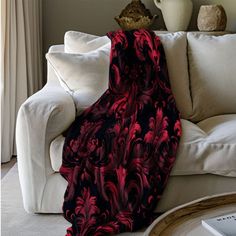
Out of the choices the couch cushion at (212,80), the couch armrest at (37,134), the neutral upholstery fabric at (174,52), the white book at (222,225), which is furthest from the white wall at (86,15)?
the white book at (222,225)

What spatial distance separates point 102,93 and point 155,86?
0.28m

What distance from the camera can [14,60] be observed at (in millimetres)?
3053

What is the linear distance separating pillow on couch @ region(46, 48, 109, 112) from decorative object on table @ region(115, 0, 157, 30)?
107 centimetres

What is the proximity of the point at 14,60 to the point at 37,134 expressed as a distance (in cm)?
117

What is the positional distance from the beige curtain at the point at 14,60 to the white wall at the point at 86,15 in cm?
28

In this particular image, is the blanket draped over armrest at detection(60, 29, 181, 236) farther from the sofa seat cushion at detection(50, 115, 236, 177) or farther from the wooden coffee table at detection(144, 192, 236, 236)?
the wooden coffee table at detection(144, 192, 236, 236)

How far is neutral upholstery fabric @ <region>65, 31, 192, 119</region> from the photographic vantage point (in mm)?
2484

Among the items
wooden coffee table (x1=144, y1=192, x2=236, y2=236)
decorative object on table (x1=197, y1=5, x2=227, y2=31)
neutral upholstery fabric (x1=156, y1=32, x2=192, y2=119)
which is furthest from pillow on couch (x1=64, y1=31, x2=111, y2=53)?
wooden coffee table (x1=144, y1=192, x2=236, y2=236)

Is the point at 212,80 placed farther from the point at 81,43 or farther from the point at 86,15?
the point at 86,15

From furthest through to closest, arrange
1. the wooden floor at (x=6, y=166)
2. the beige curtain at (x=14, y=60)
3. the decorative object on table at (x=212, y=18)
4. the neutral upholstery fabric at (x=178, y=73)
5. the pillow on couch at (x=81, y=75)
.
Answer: the decorative object on table at (x=212, y=18) → the beige curtain at (x=14, y=60) → the wooden floor at (x=6, y=166) → the neutral upholstery fabric at (x=178, y=73) → the pillow on couch at (x=81, y=75)

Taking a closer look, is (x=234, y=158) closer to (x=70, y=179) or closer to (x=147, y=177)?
(x=147, y=177)

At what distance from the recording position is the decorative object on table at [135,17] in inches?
130

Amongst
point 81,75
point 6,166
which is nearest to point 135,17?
point 81,75

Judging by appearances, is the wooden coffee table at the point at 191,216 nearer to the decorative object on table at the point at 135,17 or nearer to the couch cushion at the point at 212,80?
the couch cushion at the point at 212,80
